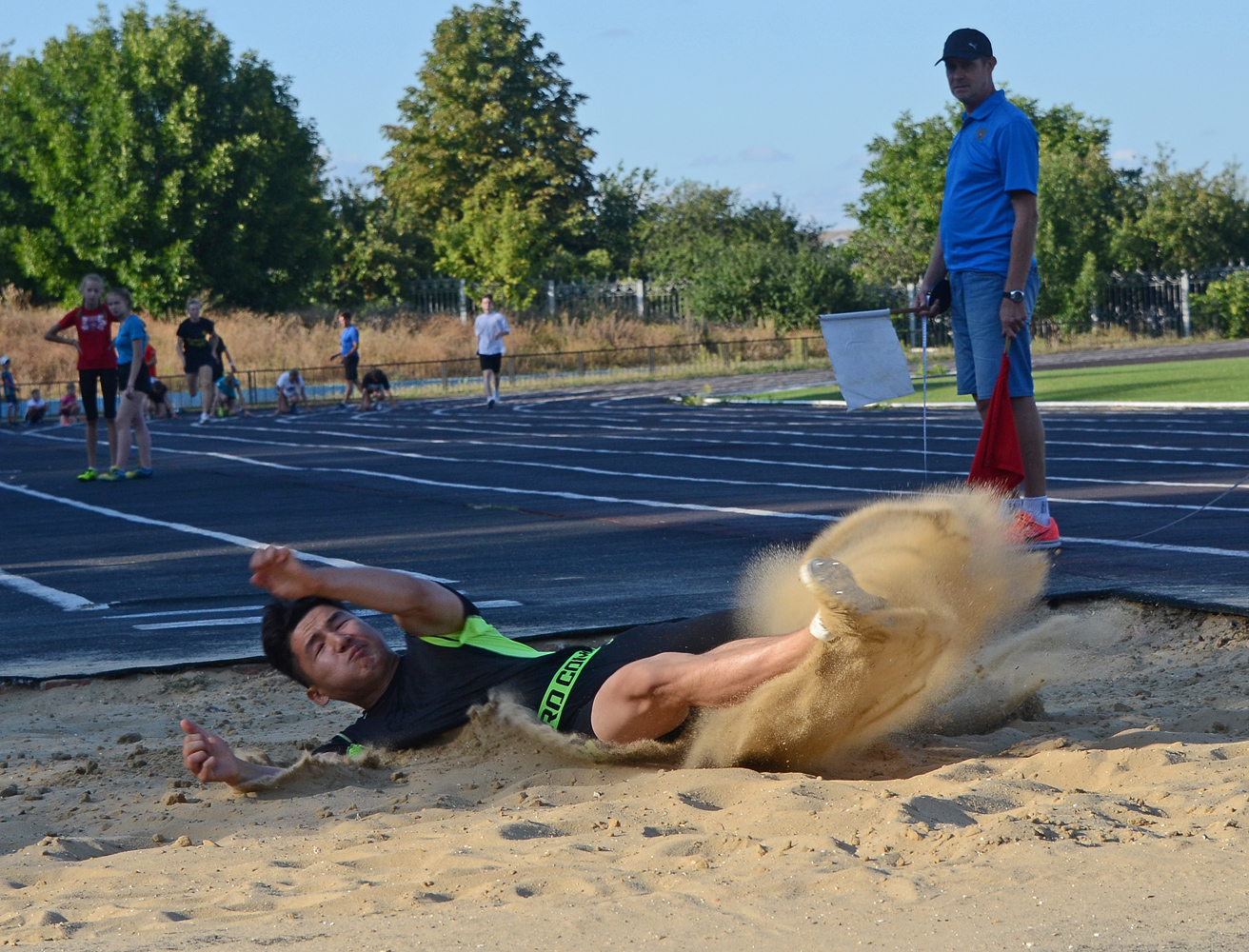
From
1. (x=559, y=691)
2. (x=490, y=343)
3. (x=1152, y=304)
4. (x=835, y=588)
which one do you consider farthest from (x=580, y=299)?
(x=835, y=588)

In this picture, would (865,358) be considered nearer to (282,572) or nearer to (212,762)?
(282,572)

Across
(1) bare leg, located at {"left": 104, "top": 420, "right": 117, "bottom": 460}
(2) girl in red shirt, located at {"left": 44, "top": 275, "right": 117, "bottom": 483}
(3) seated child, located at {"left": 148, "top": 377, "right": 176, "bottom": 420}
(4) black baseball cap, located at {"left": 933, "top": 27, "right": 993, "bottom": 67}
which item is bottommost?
(1) bare leg, located at {"left": 104, "top": 420, "right": 117, "bottom": 460}

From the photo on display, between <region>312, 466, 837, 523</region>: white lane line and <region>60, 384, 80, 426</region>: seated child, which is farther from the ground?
<region>60, 384, 80, 426</region>: seated child

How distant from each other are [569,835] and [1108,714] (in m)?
2.09

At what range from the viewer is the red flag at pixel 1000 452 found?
272 inches

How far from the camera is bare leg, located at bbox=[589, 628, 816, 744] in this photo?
3.69 metres

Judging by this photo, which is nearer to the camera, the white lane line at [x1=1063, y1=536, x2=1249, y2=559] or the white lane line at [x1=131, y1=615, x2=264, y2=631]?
the white lane line at [x1=131, y1=615, x2=264, y2=631]

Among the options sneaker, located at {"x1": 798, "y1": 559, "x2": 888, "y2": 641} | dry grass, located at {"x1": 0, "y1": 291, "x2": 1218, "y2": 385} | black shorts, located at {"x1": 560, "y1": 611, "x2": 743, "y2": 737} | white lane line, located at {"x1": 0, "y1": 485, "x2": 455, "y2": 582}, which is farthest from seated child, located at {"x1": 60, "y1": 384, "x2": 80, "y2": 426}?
sneaker, located at {"x1": 798, "y1": 559, "x2": 888, "y2": 641}

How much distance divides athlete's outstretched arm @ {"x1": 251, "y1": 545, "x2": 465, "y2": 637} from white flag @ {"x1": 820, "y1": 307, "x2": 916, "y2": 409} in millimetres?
3662

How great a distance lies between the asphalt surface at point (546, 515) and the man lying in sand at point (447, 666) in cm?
152

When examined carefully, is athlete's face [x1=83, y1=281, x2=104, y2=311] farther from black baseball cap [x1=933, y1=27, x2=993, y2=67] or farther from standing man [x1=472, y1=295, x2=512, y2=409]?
standing man [x1=472, y1=295, x2=512, y2=409]

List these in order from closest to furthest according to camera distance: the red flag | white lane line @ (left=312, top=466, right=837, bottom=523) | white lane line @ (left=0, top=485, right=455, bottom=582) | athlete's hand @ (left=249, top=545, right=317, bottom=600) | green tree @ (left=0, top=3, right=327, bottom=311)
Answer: athlete's hand @ (left=249, top=545, right=317, bottom=600)
the red flag
white lane line @ (left=0, top=485, right=455, bottom=582)
white lane line @ (left=312, top=466, right=837, bottom=523)
green tree @ (left=0, top=3, right=327, bottom=311)

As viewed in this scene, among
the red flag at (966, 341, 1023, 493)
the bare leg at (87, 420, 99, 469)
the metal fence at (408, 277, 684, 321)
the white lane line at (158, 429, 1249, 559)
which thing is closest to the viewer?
the red flag at (966, 341, 1023, 493)

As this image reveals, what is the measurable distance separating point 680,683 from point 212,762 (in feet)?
4.47
